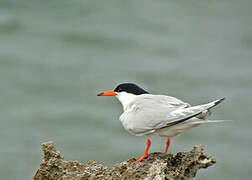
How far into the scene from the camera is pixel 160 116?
521 centimetres

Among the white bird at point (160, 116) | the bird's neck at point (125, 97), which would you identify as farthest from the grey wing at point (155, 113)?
the bird's neck at point (125, 97)

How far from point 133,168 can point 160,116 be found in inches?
28.8

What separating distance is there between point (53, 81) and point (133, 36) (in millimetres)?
3840

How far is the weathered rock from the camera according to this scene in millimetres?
4566

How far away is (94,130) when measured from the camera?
12492mm

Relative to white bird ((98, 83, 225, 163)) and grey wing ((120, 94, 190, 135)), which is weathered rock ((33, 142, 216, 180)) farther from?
grey wing ((120, 94, 190, 135))

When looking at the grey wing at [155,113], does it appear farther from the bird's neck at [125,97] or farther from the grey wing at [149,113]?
the bird's neck at [125,97]

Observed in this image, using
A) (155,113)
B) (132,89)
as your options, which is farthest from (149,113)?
(132,89)

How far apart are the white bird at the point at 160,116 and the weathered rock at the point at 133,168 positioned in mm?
223

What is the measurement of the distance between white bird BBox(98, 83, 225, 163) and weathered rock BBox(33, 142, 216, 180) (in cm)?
22

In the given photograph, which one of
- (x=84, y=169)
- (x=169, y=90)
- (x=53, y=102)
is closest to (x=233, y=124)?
(x=169, y=90)

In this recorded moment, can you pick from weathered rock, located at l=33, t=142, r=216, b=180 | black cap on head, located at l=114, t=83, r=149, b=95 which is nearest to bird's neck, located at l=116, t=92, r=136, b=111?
black cap on head, located at l=114, t=83, r=149, b=95

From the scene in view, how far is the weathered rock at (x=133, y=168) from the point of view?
457 centimetres

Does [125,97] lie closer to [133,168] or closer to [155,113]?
[155,113]
